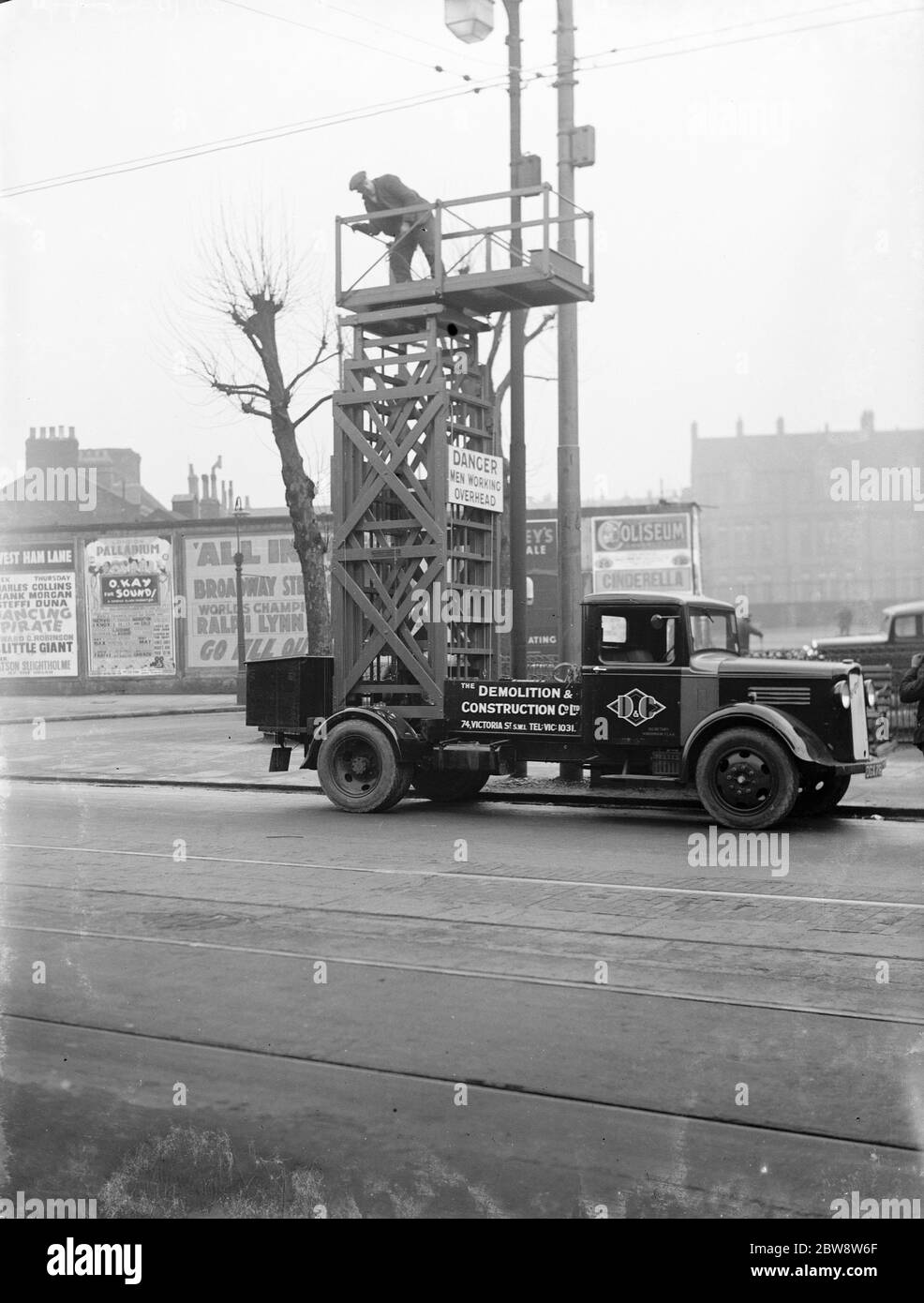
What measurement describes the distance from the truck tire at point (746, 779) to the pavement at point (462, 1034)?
1.08 meters

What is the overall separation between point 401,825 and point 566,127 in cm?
781

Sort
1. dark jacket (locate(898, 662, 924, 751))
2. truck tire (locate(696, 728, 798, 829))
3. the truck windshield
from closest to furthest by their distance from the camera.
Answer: truck tire (locate(696, 728, 798, 829)) < the truck windshield < dark jacket (locate(898, 662, 924, 751))

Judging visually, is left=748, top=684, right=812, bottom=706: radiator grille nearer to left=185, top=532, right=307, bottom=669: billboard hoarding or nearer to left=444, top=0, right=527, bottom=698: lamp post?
left=444, top=0, right=527, bottom=698: lamp post

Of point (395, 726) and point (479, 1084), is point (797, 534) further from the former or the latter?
point (479, 1084)

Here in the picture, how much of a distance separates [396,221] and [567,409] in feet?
8.88

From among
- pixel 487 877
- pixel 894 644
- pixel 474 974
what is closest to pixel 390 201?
pixel 487 877

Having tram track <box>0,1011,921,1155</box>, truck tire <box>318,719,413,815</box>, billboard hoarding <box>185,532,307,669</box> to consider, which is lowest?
tram track <box>0,1011,921,1155</box>

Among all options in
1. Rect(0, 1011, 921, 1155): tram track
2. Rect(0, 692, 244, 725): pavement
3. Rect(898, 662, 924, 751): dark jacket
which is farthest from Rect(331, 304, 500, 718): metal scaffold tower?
Rect(0, 692, 244, 725): pavement

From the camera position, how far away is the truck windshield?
516 inches

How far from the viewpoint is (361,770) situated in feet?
46.3

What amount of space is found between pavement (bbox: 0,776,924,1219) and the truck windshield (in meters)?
2.78

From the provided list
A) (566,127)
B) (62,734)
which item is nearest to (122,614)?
(62,734)
